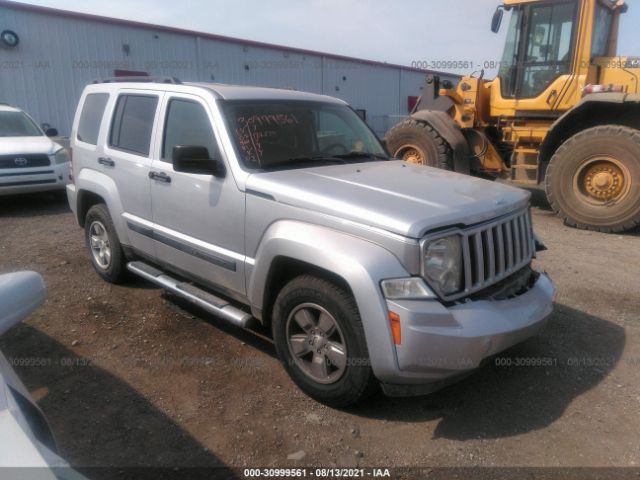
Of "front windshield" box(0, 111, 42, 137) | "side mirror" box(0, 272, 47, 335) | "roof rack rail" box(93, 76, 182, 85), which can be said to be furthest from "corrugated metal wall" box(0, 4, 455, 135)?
"side mirror" box(0, 272, 47, 335)

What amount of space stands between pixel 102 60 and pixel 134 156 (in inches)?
507

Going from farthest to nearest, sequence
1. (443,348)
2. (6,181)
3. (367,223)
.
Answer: (6,181) < (367,223) < (443,348)

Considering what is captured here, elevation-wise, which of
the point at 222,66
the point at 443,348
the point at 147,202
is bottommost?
the point at 443,348

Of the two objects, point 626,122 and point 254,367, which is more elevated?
point 626,122

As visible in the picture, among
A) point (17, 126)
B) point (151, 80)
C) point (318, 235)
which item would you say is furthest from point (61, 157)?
point (318, 235)

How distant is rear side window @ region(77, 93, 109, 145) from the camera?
4977mm

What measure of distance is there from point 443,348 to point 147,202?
112 inches

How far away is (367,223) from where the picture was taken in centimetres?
Result: 275

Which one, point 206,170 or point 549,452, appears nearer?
point 549,452

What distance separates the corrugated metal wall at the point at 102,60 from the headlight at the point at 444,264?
48.3ft

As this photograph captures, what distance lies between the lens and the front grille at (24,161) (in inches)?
319

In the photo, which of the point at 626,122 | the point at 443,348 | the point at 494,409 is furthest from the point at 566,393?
the point at 626,122

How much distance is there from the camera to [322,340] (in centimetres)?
303

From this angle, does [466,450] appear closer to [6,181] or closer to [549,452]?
[549,452]
